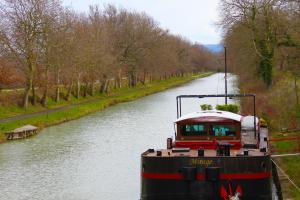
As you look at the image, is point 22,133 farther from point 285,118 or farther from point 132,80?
point 132,80

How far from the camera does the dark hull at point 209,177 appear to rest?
1938 cm

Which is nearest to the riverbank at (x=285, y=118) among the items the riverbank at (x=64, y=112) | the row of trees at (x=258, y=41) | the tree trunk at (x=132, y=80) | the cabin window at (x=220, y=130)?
the row of trees at (x=258, y=41)

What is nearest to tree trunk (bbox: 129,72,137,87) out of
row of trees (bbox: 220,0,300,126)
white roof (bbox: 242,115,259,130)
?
row of trees (bbox: 220,0,300,126)

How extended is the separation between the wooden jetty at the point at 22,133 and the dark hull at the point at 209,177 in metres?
23.5

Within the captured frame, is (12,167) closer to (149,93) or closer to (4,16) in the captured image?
(4,16)

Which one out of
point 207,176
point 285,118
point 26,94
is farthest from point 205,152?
point 26,94

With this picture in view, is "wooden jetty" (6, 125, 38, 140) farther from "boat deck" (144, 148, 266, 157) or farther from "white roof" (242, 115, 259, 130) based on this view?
"boat deck" (144, 148, 266, 157)

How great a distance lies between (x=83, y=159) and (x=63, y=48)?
27315 millimetres

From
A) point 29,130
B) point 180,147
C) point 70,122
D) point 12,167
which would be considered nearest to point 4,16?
point 70,122

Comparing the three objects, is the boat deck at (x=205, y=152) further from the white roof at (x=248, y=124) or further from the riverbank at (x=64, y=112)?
the riverbank at (x=64, y=112)

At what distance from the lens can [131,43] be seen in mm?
90188

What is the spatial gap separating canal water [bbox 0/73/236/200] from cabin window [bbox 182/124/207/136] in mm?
3534

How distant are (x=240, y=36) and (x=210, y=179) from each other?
36.3 meters

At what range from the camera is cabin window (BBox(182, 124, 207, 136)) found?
23.3m
